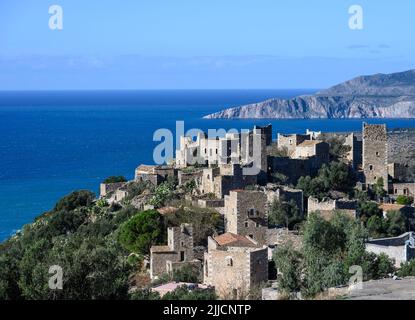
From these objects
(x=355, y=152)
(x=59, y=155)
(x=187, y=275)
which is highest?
(x=355, y=152)

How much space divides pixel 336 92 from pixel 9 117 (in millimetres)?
70953

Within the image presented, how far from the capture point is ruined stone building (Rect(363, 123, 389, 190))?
3091 centimetres

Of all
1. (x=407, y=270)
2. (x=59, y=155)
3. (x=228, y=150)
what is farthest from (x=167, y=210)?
(x=59, y=155)

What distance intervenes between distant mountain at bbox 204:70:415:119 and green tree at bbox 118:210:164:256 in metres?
117

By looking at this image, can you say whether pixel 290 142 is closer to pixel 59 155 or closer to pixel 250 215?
pixel 250 215

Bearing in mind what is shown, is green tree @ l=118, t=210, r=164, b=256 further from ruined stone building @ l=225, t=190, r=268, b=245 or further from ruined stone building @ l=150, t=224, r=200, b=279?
ruined stone building @ l=225, t=190, r=268, b=245

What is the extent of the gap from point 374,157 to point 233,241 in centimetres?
1188

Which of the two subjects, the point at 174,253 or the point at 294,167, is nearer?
the point at 174,253

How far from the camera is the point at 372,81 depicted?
184 metres

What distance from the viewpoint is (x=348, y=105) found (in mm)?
161750

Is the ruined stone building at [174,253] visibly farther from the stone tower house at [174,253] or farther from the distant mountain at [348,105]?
the distant mountain at [348,105]

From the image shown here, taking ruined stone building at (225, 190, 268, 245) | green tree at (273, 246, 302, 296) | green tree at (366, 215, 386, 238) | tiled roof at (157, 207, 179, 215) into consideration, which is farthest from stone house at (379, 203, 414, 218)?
green tree at (273, 246, 302, 296)
